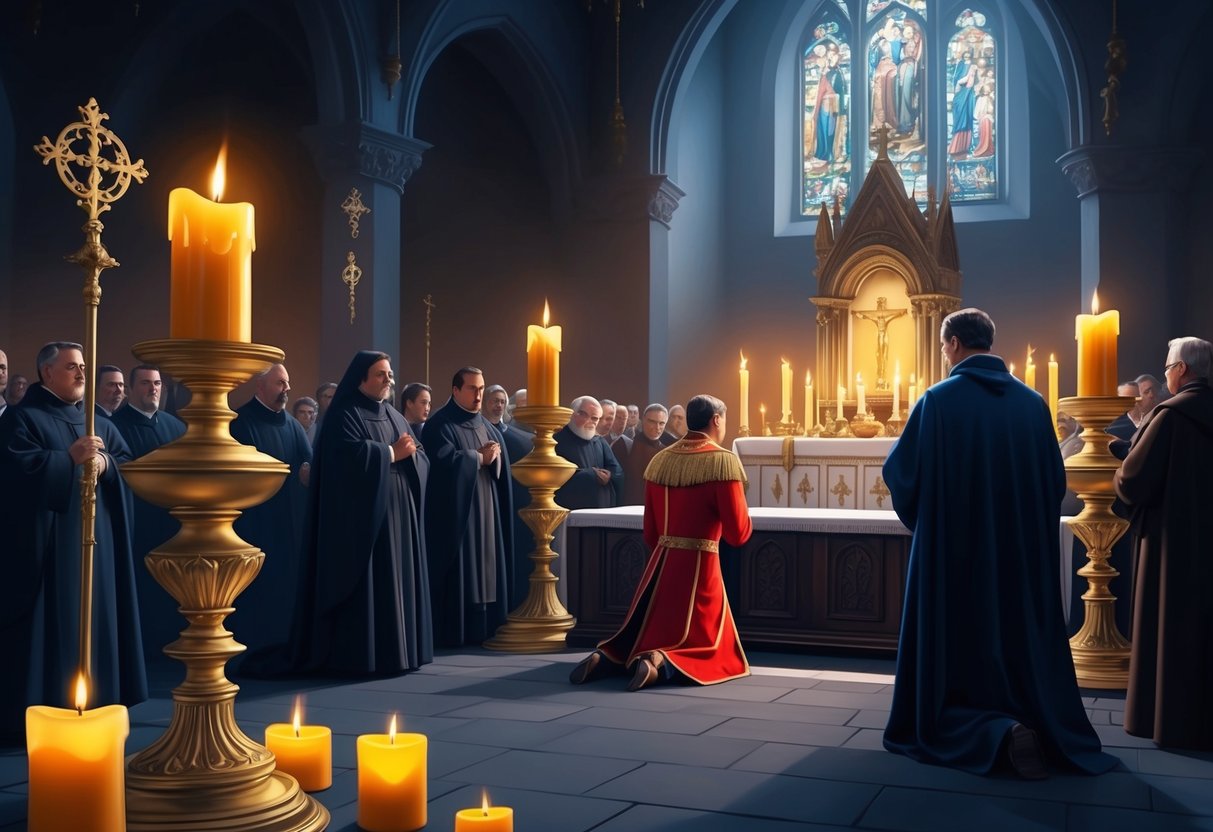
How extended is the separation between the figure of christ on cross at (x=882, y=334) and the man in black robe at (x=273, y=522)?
4999mm

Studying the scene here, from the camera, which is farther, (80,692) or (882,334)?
(882,334)

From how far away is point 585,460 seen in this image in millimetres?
9211

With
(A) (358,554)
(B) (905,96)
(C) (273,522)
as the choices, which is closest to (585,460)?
(C) (273,522)

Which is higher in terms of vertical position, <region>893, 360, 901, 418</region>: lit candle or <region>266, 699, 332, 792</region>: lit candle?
<region>893, 360, 901, 418</region>: lit candle

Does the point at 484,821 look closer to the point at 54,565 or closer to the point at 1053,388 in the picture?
the point at 54,565

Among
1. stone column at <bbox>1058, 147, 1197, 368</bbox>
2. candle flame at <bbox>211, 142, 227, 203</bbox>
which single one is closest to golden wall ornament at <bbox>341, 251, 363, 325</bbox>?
stone column at <bbox>1058, 147, 1197, 368</bbox>

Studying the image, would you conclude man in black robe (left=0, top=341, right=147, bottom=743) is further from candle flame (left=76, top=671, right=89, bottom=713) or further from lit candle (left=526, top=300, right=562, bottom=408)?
lit candle (left=526, top=300, right=562, bottom=408)

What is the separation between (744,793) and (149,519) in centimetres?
459

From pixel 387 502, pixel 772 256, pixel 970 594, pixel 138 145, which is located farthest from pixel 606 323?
pixel 970 594

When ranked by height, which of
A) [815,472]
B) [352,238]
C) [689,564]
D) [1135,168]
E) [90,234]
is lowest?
[689,564]

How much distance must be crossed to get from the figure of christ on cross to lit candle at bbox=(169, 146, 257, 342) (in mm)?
7918

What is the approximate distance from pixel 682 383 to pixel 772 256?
7.75 ft

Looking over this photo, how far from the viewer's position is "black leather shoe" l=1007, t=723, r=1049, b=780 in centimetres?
431

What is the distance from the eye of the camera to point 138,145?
44.2ft
